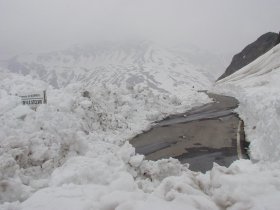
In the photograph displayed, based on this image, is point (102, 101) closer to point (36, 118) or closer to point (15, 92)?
point (15, 92)

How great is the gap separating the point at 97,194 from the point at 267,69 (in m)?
47.5

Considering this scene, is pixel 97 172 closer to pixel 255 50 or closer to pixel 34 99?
pixel 34 99

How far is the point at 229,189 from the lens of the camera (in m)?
6.45

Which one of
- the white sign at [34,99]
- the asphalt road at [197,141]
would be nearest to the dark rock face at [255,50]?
the asphalt road at [197,141]

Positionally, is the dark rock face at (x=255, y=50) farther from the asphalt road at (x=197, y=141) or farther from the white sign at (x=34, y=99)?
the white sign at (x=34, y=99)

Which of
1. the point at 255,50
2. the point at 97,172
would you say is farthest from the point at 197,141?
the point at 255,50

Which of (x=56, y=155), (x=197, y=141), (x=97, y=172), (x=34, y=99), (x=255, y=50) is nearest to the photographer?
(x=97, y=172)

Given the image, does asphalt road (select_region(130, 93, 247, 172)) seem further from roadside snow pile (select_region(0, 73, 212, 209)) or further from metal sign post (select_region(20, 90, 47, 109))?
Answer: metal sign post (select_region(20, 90, 47, 109))

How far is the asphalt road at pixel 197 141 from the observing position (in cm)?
1316

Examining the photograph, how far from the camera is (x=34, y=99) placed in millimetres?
14156

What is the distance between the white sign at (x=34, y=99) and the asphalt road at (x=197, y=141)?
4453mm

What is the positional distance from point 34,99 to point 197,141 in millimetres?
7324

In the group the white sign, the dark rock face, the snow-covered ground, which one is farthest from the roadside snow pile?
the dark rock face

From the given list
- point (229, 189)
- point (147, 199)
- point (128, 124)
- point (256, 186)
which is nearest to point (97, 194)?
point (147, 199)
